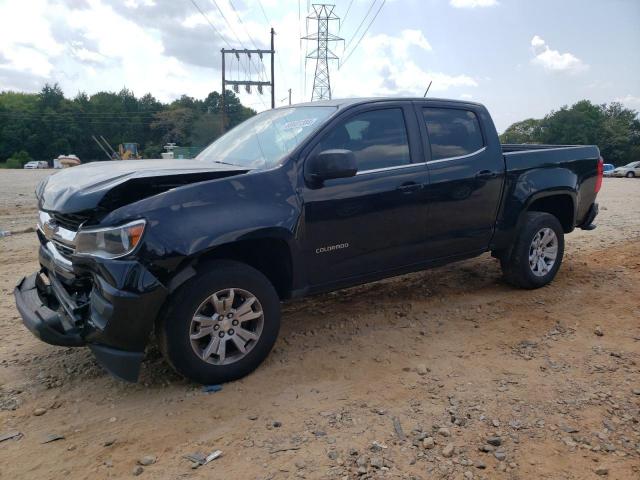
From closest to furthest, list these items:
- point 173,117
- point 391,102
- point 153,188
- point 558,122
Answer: point 153,188 → point 391,102 → point 558,122 → point 173,117

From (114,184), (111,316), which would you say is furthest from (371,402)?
(114,184)

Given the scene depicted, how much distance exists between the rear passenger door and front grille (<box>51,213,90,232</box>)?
8.85ft

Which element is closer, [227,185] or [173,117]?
[227,185]

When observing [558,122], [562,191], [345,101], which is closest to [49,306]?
[345,101]

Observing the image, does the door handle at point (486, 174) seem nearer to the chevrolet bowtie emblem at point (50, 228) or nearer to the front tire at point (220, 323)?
the front tire at point (220, 323)

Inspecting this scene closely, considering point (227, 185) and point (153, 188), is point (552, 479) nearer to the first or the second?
point (227, 185)

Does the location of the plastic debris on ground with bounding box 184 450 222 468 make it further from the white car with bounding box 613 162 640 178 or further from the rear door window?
the white car with bounding box 613 162 640 178

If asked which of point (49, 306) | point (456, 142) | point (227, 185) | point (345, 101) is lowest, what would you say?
point (49, 306)

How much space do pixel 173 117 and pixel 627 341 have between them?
284 feet

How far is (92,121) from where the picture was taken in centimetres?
8788

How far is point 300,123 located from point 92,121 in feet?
313

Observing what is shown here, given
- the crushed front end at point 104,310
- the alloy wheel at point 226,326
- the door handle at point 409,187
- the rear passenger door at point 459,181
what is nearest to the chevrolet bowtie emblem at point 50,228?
the crushed front end at point 104,310

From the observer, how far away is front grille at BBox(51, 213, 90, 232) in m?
3.12

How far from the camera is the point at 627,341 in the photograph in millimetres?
3916
